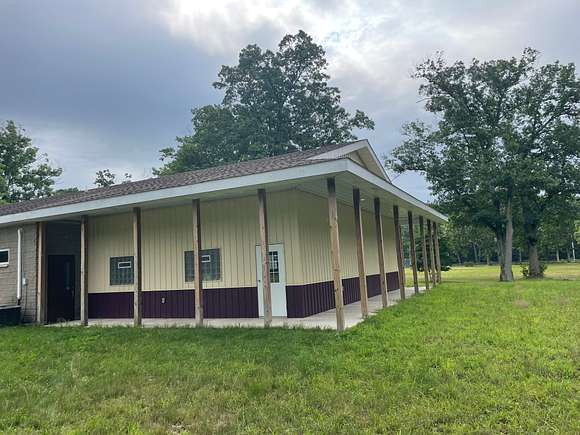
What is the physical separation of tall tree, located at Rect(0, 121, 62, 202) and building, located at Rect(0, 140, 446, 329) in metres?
21.8

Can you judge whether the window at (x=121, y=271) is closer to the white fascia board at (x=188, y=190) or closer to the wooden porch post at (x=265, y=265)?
the white fascia board at (x=188, y=190)

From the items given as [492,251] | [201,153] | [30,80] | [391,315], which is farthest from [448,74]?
[492,251]

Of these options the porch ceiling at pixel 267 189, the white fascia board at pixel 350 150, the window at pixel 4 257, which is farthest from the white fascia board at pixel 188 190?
the white fascia board at pixel 350 150

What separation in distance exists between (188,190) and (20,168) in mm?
28170

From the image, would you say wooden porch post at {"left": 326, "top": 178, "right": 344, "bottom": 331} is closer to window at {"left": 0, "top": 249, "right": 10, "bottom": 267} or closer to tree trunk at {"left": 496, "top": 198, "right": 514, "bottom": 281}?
window at {"left": 0, "top": 249, "right": 10, "bottom": 267}

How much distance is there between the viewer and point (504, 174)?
1991 centimetres

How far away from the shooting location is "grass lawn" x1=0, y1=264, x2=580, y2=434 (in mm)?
3455

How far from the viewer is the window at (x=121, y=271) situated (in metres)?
10.5

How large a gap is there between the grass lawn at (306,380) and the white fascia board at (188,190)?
2.58 metres

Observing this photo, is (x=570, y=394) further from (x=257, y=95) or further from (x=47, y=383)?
(x=257, y=95)

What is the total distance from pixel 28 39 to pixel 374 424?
1549cm

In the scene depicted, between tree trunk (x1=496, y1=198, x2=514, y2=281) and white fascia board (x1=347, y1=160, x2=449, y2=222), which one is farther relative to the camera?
tree trunk (x1=496, y1=198, x2=514, y2=281)

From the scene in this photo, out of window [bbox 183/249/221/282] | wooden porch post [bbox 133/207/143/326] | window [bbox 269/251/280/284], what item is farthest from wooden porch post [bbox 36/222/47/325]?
window [bbox 269/251/280/284]

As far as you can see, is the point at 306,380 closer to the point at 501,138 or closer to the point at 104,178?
the point at 501,138
